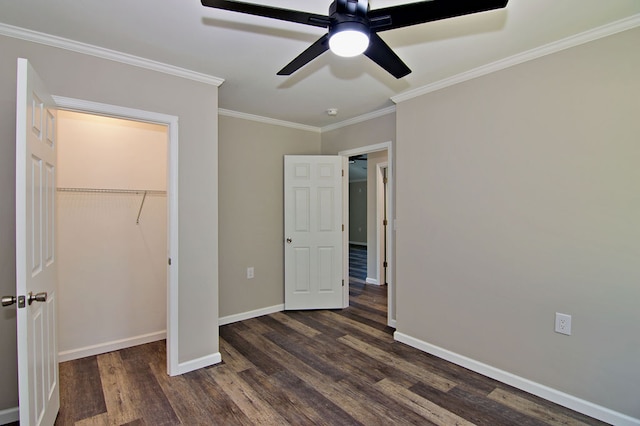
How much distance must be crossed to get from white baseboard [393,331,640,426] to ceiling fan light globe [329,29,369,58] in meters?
2.48

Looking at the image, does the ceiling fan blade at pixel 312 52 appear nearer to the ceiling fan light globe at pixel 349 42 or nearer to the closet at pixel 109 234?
the ceiling fan light globe at pixel 349 42

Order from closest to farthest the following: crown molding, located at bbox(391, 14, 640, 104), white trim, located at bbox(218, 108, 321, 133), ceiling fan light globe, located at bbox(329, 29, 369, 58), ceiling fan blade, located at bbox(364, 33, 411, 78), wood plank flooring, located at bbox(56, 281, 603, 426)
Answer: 1. ceiling fan light globe, located at bbox(329, 29, 369, 58)
2. ceiling fan blade, located at bbox(364, 33, 411, 78)
3. crown molding, located at bbox(391, 14, 640, 104)
4. wood plank flooring, located at bbox(56, 281, 603, 426)
5. white trim, located at bbox(218, 108, 321, 133)

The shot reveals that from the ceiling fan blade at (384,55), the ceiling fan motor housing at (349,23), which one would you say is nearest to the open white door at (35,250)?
the ceiling fan motor housing at (349,23)

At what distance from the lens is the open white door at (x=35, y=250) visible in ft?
4.75

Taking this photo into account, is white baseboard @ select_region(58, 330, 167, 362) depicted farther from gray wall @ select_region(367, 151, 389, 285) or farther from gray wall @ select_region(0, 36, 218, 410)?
gray wall @ select_region(367, 151, 389, 285)

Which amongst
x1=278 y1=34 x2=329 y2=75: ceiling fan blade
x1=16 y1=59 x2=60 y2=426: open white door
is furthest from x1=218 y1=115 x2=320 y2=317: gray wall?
x1=278 y1=34 x2=329 y2=75: ceiling fan blade

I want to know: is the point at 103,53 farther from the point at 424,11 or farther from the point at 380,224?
the point at 380,224

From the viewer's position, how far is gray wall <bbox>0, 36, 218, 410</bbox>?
1990mm

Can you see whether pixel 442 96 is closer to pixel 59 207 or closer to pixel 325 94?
pixel 325 94

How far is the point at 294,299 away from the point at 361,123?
2325 millimetres

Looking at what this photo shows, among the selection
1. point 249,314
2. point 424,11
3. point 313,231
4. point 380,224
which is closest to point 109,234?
point 249,314

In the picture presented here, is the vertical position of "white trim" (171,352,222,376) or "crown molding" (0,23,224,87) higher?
"crown molding" (0,23,224,87)

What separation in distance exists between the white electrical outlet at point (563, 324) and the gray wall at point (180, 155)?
2.56 meters

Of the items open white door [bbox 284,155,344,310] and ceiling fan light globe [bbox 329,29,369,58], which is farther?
open white door [bbox 284,155,344,310]
